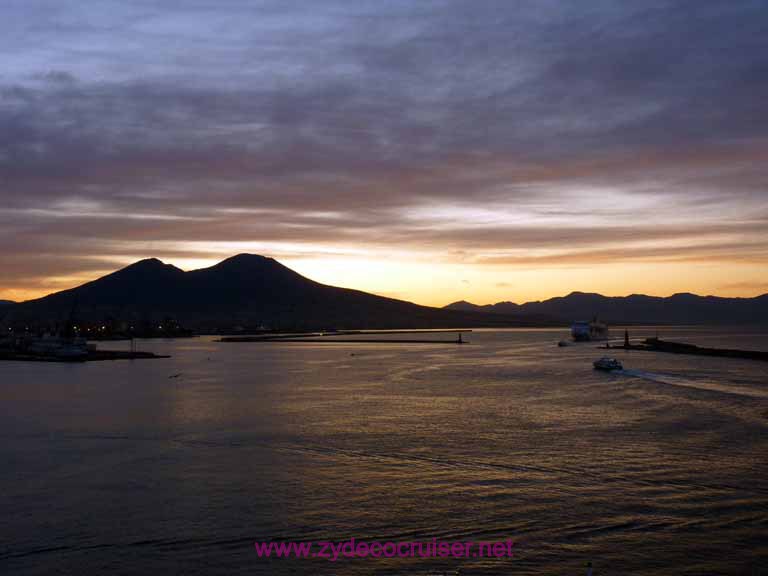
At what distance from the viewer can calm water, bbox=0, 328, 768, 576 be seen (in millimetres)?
17141

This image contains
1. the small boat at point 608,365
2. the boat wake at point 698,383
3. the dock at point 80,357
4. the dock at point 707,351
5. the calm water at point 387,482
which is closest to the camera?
the calm water at point 387,482

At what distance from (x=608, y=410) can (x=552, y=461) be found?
18212 millimetres

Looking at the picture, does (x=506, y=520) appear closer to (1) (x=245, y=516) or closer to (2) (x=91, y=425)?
(1) (x=245, y=516)

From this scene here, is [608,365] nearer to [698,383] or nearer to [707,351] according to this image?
[698,383]

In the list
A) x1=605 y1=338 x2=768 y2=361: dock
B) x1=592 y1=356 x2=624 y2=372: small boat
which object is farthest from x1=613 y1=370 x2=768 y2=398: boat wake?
x1=605 y1=338 x2=768 y2=361: dock

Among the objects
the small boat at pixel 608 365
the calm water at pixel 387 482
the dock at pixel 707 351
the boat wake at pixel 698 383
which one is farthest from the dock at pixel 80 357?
the dock at pixel 707 351

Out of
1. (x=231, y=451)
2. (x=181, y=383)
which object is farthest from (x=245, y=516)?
(x=181, y=383)

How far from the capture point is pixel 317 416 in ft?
136

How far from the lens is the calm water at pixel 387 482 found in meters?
17.1

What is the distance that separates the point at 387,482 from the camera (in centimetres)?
2395

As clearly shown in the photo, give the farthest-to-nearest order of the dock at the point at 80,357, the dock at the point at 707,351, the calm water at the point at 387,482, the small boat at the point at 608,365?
the dock at the point at 80,357 → the dock at the point at 707,351 → the small boat at the point at 608,365 → the calm water at the point at 387,482

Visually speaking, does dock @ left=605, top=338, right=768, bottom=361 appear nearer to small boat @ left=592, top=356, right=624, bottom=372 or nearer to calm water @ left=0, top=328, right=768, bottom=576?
small boat @ left=592, top=356, right=624, bottom=372

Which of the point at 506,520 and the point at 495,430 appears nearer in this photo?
the point at 506,520

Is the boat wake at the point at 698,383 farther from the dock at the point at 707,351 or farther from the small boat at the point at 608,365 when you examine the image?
the dock at the point at 707,351
